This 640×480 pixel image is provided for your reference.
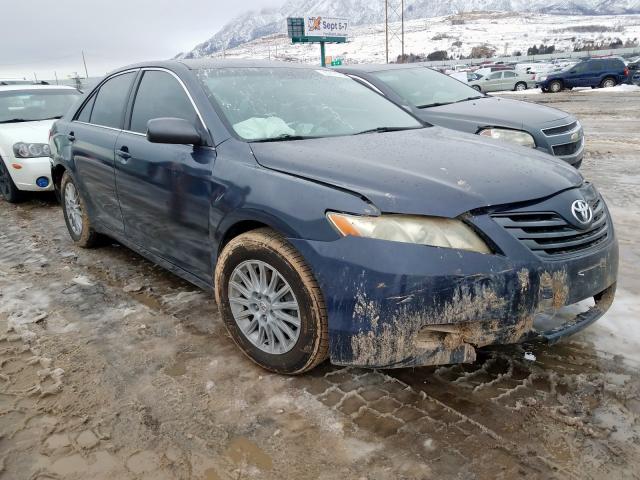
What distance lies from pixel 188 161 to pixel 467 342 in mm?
1806

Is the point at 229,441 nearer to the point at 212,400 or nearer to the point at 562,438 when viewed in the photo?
the point at 212,400

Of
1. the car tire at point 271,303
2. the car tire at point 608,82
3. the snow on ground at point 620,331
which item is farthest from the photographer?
the car tire at point 608,82

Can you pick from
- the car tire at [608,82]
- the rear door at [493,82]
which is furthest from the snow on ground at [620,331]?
the rear door at [493,82]

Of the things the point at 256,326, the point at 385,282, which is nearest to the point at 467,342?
the point at 385,282

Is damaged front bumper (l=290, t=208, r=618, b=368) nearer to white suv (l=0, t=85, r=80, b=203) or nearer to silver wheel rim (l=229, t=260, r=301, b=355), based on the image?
silver wheel rim (l=229, t=260, r=301, b=355)

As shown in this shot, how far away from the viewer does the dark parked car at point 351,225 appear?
7.13 ft

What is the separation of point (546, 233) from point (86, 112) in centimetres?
387

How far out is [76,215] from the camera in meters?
4.84

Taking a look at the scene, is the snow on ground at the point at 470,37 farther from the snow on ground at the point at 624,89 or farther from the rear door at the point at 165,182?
the rear door at the point at 165,182

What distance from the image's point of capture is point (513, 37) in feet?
435

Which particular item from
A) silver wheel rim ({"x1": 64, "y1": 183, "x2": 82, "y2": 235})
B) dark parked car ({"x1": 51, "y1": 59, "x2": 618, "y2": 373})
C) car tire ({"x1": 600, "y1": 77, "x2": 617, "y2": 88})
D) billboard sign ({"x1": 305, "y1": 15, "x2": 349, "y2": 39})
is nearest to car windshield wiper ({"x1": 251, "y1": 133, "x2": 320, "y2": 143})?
dark parked car ({"x1": 51, "y1": 59, "x2": 618, "y2": 373})

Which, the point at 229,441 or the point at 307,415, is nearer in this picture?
the point at 229,441

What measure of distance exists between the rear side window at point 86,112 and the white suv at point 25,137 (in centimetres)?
179

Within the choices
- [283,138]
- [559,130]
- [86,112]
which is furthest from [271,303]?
[559,130]
